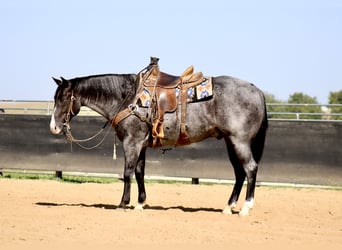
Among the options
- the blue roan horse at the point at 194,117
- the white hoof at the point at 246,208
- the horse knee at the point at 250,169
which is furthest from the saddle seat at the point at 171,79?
the white hoof at the point at 246,208

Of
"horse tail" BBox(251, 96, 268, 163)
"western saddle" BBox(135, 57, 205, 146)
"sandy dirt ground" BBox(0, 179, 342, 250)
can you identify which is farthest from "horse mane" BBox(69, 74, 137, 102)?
"horse tail" BBox(251, 96, 268, 163)

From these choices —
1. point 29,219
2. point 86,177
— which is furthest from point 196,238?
point 86,177

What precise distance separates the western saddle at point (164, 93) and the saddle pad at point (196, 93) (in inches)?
1.8

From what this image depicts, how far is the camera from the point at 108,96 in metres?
10.6

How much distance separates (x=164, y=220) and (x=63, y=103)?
262cm

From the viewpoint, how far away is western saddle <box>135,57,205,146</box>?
1020 cm

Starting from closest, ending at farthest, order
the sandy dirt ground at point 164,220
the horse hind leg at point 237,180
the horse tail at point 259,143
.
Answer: the sandy dirt ground at point 164,220 → the horse tail at point 259,143 → the horse hind leg at point 237,180

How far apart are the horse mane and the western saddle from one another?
0.27 m

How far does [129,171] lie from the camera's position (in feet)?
33.8

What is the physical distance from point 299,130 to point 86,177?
5482mm

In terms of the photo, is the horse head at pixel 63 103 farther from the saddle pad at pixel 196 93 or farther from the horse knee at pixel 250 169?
the horse knee at pixel 250 169

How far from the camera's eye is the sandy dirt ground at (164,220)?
7605 millimetres

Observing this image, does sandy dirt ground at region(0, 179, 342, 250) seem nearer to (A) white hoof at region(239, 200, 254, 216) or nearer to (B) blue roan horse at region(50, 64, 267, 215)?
(A) white hoof at region(239, 200, 254, 216)

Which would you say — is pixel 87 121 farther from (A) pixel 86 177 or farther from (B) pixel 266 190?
(B) pixel 266 190
